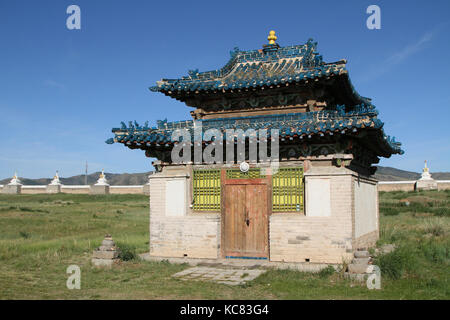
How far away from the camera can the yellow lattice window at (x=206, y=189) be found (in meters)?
13.7

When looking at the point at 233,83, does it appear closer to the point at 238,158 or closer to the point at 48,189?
the point at 238,158

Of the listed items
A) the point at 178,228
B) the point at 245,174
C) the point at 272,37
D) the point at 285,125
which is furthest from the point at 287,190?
the point at 272,37

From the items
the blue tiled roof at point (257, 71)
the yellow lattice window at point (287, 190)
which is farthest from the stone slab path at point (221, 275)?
the blue tiled roof at point (257, 71)

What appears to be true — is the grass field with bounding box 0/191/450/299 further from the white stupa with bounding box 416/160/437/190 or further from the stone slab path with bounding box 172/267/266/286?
the white stupa with bounding box 416/160/437/190

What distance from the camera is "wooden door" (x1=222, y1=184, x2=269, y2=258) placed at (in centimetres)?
1299

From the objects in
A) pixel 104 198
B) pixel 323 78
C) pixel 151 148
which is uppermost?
pixel 323 78

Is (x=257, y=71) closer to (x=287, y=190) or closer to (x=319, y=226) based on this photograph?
(x=287, y=190)

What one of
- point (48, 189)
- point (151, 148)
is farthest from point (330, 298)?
point (48, 189)

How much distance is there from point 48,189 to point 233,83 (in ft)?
203

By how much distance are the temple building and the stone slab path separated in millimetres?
1470

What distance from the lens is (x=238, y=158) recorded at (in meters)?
13.4

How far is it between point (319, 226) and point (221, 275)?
10.5 feet

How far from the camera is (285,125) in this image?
12.6 meters
